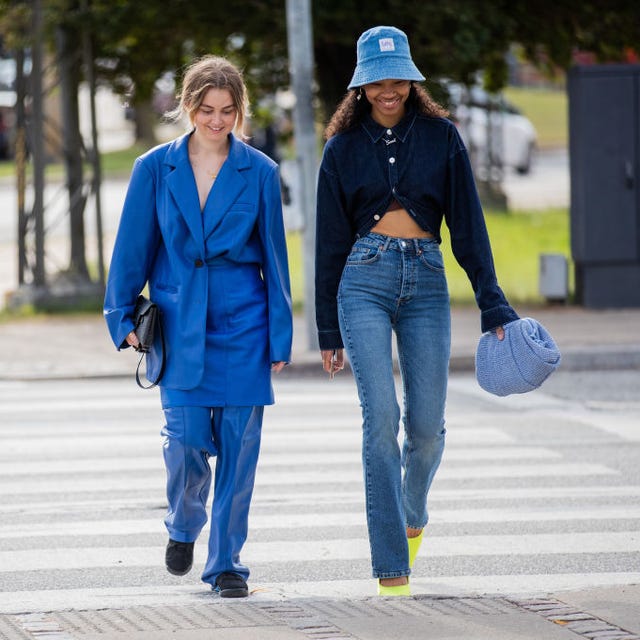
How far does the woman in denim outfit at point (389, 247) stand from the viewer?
17.3 ft

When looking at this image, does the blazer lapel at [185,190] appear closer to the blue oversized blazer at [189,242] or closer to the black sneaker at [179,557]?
the blue oversized blazer at [189,242]

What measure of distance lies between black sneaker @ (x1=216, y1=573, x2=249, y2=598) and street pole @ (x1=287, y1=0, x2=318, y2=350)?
7711 mm

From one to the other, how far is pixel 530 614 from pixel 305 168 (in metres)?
8.80

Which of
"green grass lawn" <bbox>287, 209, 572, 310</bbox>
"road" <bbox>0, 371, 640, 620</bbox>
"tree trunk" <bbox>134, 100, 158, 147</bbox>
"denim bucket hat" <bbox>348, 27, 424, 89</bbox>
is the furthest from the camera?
"tree trunk" <bbox>134, 100, 158, 147</bbox>

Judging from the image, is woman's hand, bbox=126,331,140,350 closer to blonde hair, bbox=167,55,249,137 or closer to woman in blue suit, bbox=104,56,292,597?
woman in blue suit, bbox=104,56,292,597

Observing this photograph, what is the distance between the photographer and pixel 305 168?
43.7 ft

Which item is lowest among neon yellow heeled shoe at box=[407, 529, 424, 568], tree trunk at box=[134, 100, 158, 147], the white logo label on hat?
neon yellow heeled shoe at box=[407, 529, 424, 568]

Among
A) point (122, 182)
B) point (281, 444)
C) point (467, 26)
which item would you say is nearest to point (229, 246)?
point (281, 444)

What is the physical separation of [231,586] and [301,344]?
8.70m

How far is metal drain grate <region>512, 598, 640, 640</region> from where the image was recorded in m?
4.57

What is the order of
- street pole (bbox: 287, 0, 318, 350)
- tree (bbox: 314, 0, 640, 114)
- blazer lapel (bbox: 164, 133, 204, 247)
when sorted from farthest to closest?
tree (bbox: 314, 0, 640, 114), street pole (bbox: 287, 0, 318, 350), blazer lapel (bbox: 164, 133, 204, 247)

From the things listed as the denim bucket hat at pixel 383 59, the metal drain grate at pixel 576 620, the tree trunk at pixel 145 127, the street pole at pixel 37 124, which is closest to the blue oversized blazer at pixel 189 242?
the denim bucket hat at pixel 383 59

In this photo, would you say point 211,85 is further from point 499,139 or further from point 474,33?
point 499,139

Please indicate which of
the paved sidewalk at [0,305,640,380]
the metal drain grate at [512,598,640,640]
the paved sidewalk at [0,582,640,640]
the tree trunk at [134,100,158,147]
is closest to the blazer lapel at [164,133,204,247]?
the paved sidewalk at [0,582,640,640]
